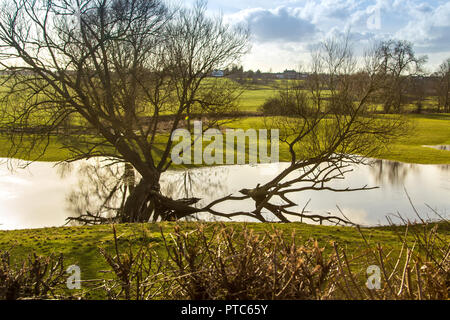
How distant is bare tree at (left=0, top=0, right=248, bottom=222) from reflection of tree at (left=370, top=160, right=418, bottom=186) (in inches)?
403

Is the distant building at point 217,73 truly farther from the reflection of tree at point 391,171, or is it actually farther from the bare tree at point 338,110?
the reflection of tree at point 391,171

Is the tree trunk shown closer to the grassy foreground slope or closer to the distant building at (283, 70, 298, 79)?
the grassy foreground slope

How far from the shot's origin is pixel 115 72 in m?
17.2

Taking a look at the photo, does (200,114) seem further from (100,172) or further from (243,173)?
(100,172)

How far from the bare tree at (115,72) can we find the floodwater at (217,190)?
1.96 m

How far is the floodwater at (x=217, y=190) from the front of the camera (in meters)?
15.9

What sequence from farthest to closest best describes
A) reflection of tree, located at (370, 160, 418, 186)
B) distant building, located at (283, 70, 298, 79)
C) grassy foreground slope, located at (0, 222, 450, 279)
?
reflection of tree, located at (370, 160, 418, 186) → distant building, located at (283, 70, 298, 79) → grassy foreground slope, located at (0, 222, 450, 279)

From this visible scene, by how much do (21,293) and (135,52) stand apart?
15.5 m

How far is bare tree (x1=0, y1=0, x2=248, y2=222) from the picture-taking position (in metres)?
14.5

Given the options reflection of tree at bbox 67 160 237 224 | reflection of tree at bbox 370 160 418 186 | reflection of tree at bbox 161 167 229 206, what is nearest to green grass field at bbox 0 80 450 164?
reflection of tree at bbox 370 160 418 186

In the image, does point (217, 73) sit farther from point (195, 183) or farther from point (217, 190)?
point (195, 183)

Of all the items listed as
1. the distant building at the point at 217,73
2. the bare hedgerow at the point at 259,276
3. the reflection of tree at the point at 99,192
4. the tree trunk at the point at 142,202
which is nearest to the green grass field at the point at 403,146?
the distant building at the point at 217,73

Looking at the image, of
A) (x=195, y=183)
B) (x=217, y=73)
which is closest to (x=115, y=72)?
(x=217, y=73)
